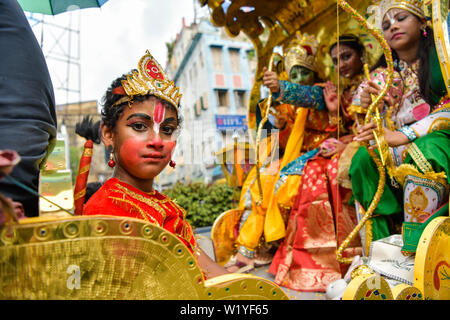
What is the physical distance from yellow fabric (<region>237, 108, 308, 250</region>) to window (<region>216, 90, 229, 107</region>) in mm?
9039

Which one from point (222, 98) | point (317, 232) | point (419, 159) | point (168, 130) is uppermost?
point (222, 98)

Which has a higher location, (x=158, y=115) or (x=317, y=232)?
(x=158, y=115)

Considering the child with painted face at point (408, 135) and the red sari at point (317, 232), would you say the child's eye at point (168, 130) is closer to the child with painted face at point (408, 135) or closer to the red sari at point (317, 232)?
the child with painted face at point (408, 135)

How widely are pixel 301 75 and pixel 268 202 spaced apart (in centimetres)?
132

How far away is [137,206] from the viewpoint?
48.1 inches

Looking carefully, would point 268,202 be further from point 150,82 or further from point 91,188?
point 150,82

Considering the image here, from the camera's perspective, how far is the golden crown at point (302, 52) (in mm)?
3242

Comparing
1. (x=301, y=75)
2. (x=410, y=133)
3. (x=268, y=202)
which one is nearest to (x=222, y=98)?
(x=301, y=75)

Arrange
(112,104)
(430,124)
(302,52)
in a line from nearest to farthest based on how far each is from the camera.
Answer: (112,104), (430,124), (302,52)

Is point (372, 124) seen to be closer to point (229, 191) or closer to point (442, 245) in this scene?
point (442, 245)

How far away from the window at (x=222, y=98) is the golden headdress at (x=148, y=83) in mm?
10897
